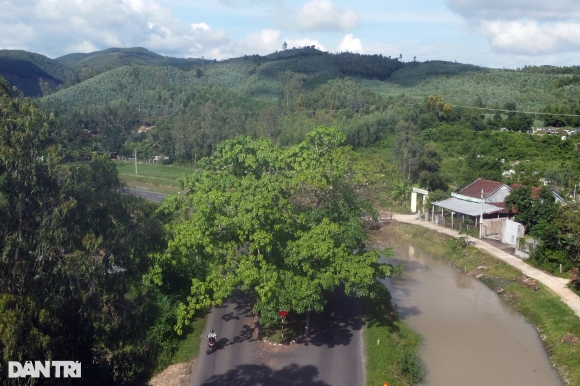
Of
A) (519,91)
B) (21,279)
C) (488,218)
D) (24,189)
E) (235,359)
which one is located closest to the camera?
(21,279)

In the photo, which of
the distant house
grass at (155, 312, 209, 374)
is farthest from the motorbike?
the distant house

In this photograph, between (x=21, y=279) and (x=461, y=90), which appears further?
(x=461, y=90)

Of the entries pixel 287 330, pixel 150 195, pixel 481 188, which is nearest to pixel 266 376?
pixel 287 330

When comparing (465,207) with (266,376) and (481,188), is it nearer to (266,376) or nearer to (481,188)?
(481,188)

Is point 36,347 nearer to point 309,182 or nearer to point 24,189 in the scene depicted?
point 24,189

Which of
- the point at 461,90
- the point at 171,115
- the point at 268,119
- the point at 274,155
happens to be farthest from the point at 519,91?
the point at 274,155

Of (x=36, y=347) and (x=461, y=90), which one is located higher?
(x=461, y=90)

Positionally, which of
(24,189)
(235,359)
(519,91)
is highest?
(519,91)

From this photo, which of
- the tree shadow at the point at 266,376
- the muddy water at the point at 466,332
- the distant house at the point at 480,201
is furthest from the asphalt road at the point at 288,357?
the distant house at the point at 480,201
